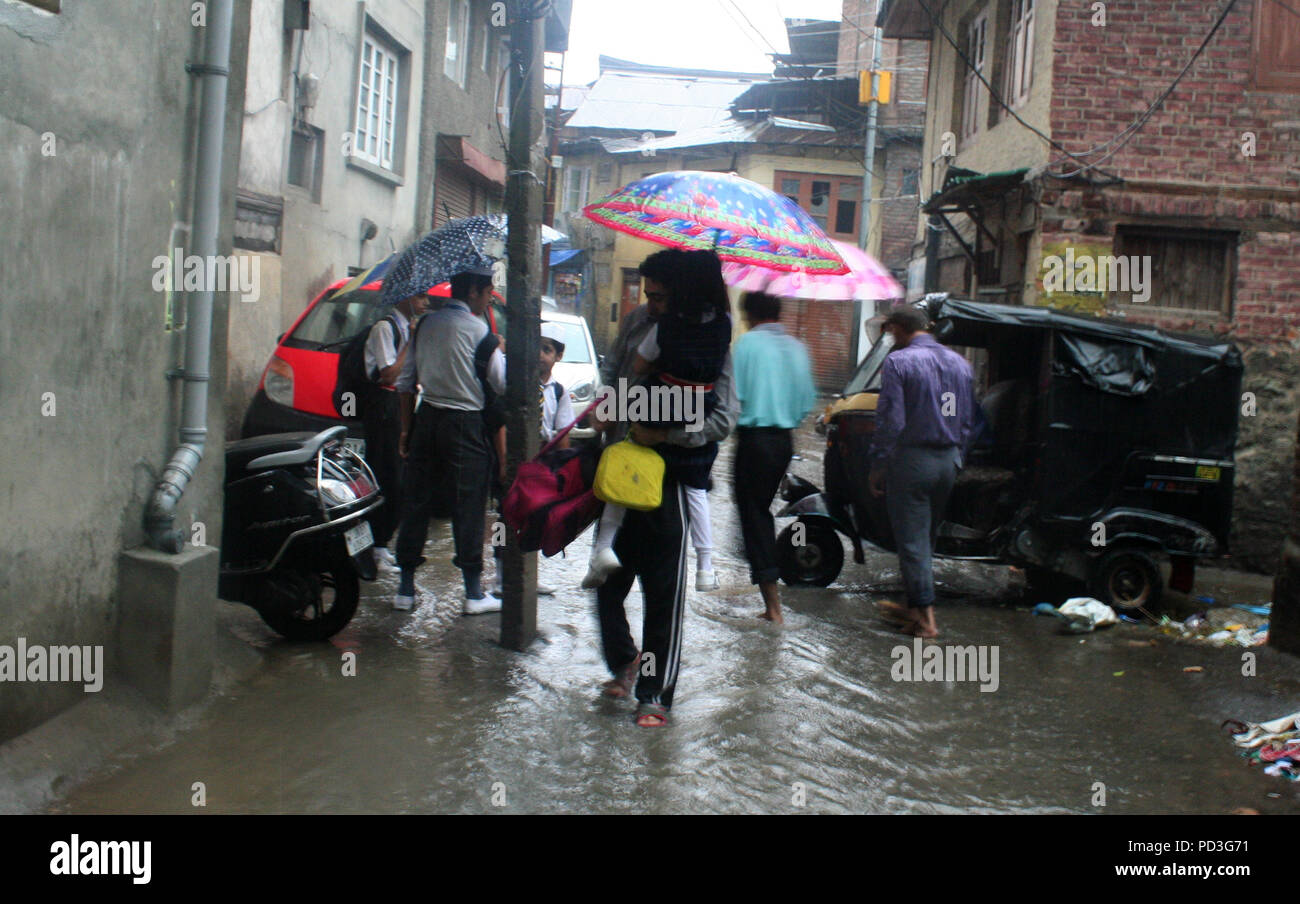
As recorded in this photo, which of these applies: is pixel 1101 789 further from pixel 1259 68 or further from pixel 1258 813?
pixel 1259 68

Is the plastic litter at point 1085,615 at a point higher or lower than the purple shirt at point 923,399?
lower

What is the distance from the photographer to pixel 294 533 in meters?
5.41

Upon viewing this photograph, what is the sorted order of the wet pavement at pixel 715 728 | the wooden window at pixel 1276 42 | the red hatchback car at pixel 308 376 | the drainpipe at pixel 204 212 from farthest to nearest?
the wooden window at pixel 1276 42 → the red hatchback car at pixel 308 376 → the drainpipe at pixel 204 212 → the wet pavement at pixel 715 728

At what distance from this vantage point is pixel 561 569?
8.11 m

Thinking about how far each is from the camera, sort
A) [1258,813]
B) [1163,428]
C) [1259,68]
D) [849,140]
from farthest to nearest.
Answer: [849,140] → [1259,68] → [1163,428] → [1258,813]

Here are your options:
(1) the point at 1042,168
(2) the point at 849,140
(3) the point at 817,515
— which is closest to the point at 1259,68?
(1) the point at 1042,168

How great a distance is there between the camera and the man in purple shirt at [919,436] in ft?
22.0

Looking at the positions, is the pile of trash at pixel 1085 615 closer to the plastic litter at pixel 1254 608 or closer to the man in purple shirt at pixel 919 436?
the man in purple shirt at pixel 919 436

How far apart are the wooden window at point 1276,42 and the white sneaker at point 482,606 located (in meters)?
8.59

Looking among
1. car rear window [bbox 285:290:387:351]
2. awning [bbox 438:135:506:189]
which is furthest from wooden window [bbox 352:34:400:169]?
car rear window [bbox 285:290:387:351]

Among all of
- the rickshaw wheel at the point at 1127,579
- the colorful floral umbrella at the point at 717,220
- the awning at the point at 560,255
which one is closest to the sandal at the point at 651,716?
the colorful floral umbrella at the point at 717,220

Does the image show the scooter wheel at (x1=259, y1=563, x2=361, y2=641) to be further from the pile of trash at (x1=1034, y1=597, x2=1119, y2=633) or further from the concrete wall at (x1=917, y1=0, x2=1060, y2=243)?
the concrete wall at (x1=917, y1=0, x2=1060, y2=243)

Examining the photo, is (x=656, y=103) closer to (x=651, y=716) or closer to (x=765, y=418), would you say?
(x=765, y=418)

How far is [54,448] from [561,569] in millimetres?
4364
